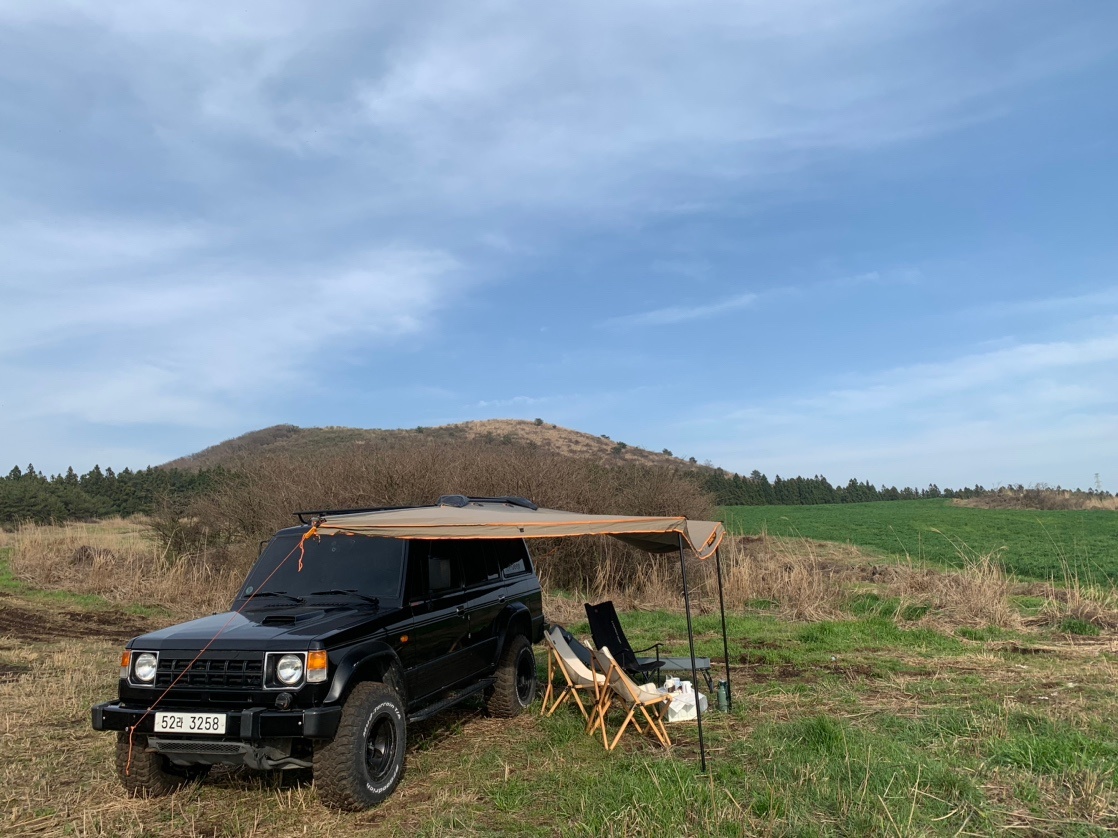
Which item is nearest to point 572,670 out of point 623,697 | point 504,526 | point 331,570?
point 623,697

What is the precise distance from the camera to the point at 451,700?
6586mm

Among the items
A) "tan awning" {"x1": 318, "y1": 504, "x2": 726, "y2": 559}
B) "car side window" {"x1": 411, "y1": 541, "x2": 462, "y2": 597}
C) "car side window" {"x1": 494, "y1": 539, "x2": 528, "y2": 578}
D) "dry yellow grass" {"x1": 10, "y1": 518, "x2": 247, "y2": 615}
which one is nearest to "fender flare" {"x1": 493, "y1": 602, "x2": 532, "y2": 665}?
"car side window" {"x1": 494, "y1": 539, "x2": 528, "y2": 578}

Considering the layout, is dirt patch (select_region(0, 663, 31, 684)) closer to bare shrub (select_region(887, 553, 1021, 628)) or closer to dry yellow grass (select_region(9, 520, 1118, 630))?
dry yellow grass (select_region(9, 520, 1118, 630))

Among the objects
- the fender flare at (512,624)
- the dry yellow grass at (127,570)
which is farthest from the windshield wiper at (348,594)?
the dry yellow grass at (127,570)

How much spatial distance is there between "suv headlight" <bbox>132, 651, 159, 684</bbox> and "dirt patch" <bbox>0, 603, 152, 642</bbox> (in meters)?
9.14

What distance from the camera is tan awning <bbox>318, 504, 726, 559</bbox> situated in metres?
6.02

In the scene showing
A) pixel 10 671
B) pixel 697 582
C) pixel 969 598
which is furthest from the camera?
pixel 697 582

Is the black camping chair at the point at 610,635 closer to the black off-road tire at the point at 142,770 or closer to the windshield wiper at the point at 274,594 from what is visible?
the windshield wiper at the point at 274,594

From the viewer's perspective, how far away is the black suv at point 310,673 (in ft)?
16.5

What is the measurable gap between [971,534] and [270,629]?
34.8 metres

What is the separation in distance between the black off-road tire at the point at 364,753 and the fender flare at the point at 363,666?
0.10 meters

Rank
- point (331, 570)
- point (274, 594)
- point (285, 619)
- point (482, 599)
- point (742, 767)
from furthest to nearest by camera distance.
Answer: point (482, 599), point (331, 570), point (274, 594), point (742, 767), point (285, 619)

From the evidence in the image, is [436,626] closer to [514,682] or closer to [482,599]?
[482,599]

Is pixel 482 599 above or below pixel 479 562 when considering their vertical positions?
below
